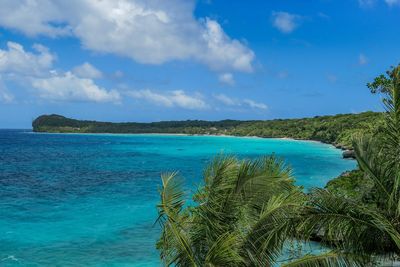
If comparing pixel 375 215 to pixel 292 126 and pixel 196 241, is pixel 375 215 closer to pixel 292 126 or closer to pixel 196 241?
pixel 196 241

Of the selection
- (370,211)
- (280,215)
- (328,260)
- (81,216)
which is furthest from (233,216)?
(81,216)

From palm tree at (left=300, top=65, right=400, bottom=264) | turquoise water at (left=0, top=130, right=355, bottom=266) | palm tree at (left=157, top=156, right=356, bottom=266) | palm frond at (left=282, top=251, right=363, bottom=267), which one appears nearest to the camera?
palm frond at (left=282, top=251, right=363, bottom=267)

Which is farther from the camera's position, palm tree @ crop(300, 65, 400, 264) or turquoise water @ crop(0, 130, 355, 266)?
turquoise water @ crop(0, 130, 355, 266)

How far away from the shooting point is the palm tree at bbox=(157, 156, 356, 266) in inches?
316

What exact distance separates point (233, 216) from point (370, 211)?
2.80m

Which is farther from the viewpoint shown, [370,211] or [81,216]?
[81,216]

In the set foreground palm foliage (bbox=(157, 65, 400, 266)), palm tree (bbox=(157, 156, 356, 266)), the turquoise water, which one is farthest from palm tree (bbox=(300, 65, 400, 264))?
the turquoise water

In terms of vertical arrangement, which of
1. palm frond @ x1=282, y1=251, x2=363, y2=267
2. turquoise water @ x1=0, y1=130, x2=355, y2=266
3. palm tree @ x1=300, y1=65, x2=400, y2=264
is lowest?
turquoise water @ x1=0, y1=130, x2=355, y2=266

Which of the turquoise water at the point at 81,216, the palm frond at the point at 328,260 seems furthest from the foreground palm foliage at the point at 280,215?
the turquoise water at the point at 81,216

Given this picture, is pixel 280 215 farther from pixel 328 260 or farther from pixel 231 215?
pixel 231 215

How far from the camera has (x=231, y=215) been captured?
30.0 feet

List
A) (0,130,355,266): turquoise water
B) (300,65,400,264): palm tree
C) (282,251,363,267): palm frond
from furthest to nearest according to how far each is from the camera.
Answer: (0,130,355,266): turquoise water → (300,65,400,264): palm tree → (282,251,363,267): palm frond

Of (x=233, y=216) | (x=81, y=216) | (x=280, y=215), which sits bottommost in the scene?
(x=81, y=216)

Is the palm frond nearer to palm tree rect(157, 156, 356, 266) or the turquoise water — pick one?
palm tree rect(157, 156, 356, 266)
